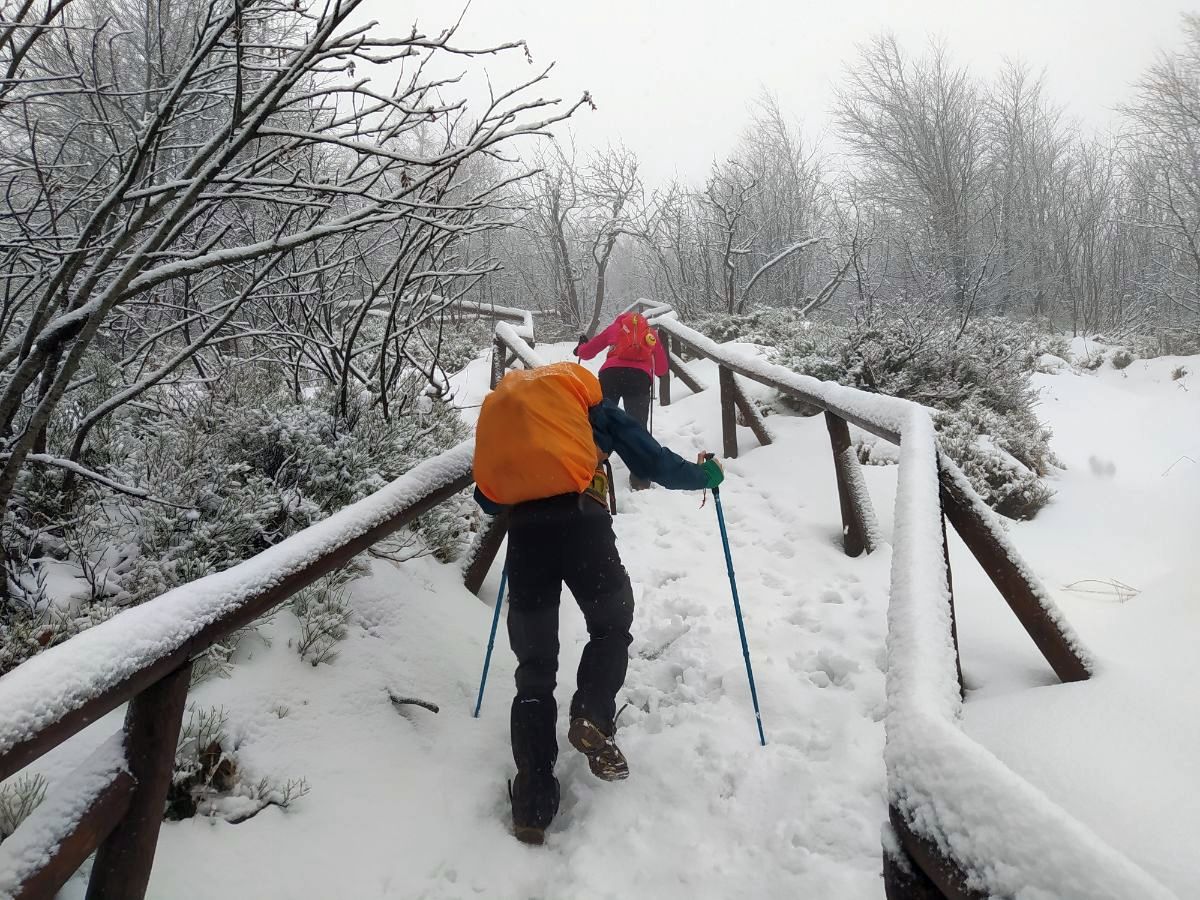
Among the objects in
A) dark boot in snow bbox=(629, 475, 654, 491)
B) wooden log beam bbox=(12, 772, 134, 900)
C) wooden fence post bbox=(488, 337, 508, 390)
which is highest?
wooden fence post bbox=(488, 337, 508, 390)

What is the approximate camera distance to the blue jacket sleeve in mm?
2883

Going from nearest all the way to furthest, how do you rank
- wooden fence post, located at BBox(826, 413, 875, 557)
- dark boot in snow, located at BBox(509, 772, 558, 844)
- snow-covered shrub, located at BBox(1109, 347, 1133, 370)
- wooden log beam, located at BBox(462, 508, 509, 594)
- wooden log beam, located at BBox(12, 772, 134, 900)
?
wooden log beam, located at BBox(12, 772, 134, 900) → dark boot in snow, located at BBox(509, 772, 558, 844) → wooden log beam, located at BBox(462, 508, 509, 594) → wooden fence post, located at BBox(826, 413, 875, 557) → snow-covered shrub, located at BBox(1109, 347, 1133, 370)

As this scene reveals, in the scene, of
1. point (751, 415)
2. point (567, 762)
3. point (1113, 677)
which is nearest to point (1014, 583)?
point (1113, 677)

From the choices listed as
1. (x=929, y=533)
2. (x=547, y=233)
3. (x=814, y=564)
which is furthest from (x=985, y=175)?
(x=929, y=533)

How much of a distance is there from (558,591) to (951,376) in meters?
6.79

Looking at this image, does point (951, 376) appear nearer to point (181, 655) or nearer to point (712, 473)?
point (712, 473)

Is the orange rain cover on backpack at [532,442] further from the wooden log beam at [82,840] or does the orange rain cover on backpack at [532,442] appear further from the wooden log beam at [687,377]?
the wooden log beam at [687,377]

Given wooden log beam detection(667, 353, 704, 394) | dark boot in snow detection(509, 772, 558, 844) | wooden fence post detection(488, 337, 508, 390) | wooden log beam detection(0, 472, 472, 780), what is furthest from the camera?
wooden log beam detection(667, 353, 704, 394)

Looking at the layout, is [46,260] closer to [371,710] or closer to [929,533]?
[371,710]

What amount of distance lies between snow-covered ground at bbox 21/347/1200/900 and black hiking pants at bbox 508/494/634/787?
42 centimetres

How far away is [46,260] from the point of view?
3.02 metres

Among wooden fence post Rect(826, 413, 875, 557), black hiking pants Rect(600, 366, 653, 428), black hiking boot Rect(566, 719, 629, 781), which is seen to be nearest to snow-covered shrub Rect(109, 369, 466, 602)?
black hiking boot Rect(566, 719, 629, 781)

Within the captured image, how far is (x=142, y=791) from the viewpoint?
159 centimetres

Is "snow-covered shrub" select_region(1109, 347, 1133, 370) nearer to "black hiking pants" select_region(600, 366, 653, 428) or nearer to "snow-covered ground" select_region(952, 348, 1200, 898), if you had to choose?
"snow-covered ground" select_region(952, 348, 1200, 898)
